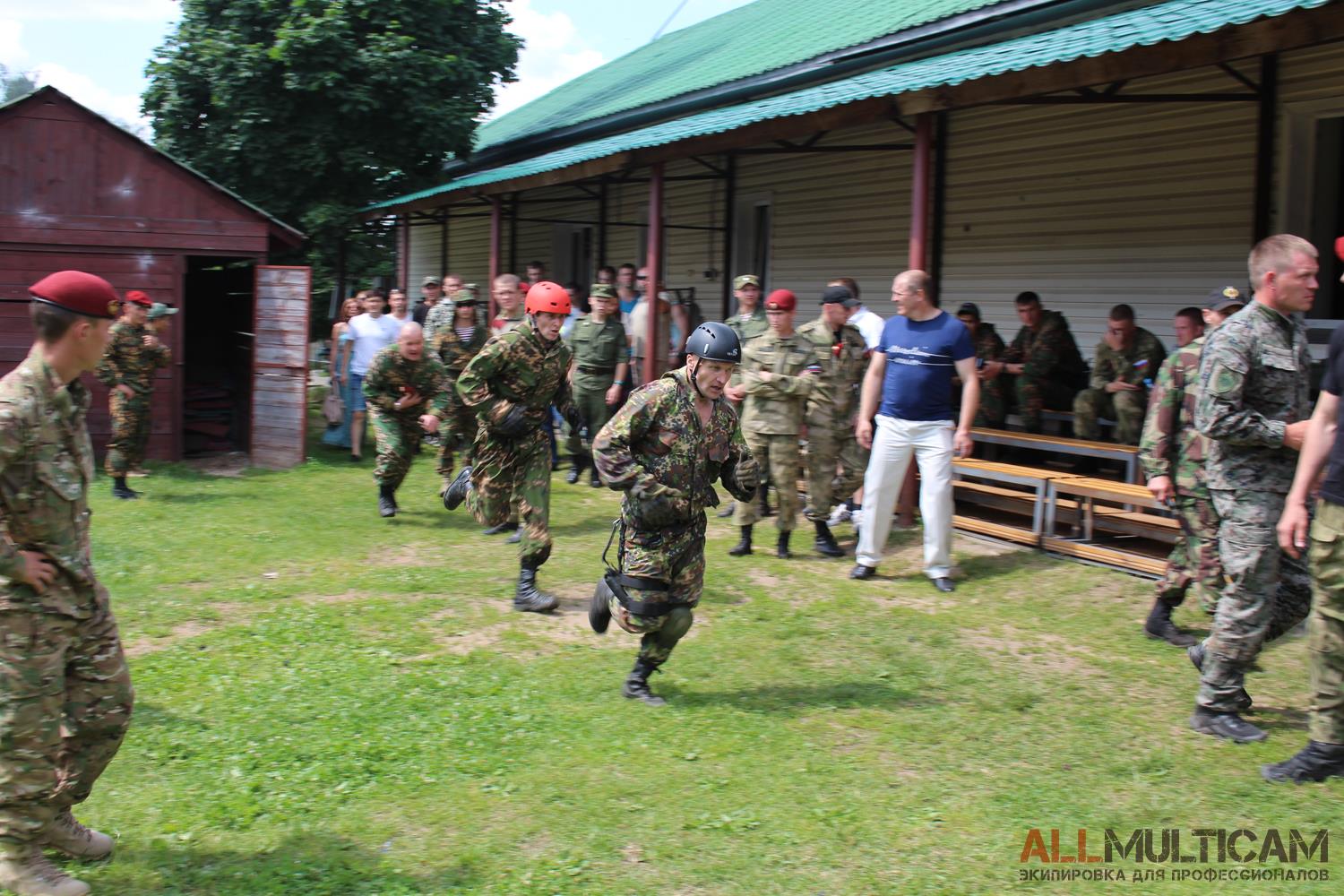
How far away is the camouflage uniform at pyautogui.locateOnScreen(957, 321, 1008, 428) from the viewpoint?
34.1 feet

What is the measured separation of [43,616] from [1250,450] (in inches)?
179

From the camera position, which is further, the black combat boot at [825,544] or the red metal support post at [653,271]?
the red metal support post at [653,271]

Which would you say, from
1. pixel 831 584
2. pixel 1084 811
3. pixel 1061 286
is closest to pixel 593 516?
pixel 831 584

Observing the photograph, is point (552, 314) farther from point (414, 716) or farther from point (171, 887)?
point (171, 887)

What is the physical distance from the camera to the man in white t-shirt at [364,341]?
1348 centimetres

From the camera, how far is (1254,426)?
4793 mm

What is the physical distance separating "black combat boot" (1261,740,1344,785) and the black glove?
4.55 meters

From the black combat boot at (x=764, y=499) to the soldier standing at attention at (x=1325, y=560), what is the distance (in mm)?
5588

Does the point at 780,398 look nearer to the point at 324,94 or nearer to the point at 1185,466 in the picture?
the point at 1185,466

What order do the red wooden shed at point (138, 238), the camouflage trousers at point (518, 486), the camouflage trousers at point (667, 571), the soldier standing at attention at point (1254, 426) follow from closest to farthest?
the soldier standing at attention at point (1254, 426)
the camouflage trousers at point (667, 571)
the camouflage trousers at point (518, 486)
the red wooden shed at point (138, 238)

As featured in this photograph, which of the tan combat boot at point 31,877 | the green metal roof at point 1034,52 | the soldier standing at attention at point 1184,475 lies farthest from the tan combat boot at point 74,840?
the green metal roof at point 1034,52

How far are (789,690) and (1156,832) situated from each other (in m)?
1.98

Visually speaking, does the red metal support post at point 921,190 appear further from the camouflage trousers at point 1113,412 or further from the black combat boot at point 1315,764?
the black combat boot at point 1315,764

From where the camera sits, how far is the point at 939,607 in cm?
739
